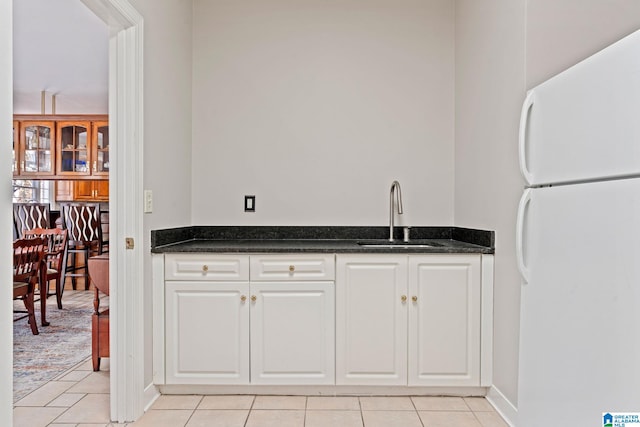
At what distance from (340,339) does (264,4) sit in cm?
231

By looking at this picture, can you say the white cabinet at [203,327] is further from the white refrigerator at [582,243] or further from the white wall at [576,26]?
the white wall at [576,26]

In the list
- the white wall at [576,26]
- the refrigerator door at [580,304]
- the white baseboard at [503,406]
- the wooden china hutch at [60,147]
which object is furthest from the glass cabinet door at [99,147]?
the refrigerator door at [580,304]

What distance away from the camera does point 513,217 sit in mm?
2301

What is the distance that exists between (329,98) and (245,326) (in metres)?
1.64

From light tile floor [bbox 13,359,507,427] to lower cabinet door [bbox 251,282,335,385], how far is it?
173 millimetres

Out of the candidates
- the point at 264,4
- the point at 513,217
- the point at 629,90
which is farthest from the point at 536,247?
the point at 264,4

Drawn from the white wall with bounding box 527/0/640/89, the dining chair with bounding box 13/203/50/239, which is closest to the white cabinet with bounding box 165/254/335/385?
the white wall with bounding box 527/0/640/89

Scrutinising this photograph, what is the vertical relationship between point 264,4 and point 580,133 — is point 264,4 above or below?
above

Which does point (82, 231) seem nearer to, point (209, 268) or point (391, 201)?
point (209, 268)

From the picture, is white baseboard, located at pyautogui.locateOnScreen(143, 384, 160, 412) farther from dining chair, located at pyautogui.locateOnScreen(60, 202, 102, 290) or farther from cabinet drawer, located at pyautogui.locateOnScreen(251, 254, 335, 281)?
dining chair, located at pyautogui.locateOnScreen(60, 202, 102, 290)

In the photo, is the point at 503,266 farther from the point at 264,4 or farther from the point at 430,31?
the point at 264,4

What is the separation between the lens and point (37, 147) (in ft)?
19.8

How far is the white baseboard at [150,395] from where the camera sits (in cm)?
249

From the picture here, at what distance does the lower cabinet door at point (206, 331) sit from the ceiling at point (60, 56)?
97.6 inches
